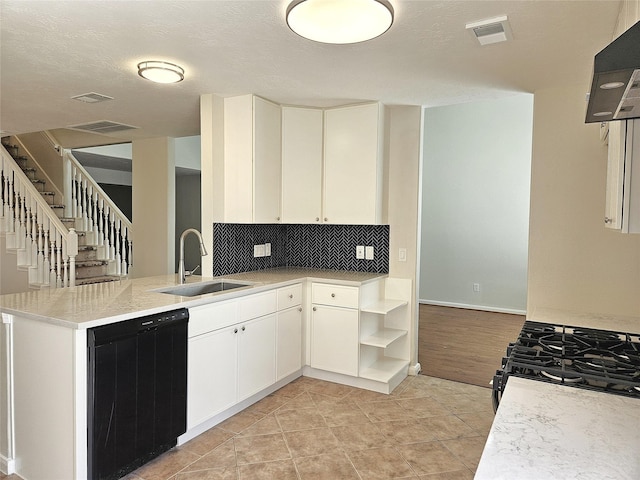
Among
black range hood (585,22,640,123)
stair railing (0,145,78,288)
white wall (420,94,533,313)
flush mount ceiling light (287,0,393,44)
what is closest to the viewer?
black range hood (585,22,640,123)

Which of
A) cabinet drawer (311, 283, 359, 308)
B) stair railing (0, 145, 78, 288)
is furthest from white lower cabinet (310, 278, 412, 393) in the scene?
stair railing (0, 145, 78, 288)

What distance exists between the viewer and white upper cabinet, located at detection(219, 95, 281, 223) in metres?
3.50

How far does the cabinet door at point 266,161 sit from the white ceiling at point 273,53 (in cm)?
16

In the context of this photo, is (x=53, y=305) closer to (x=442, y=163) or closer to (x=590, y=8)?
(x=590, y=8)

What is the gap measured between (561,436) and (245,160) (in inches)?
117

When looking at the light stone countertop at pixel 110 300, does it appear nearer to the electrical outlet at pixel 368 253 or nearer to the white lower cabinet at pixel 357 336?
the white lower cabinet at pixel 357 336

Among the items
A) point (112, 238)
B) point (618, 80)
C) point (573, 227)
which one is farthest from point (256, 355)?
point (112, 238)

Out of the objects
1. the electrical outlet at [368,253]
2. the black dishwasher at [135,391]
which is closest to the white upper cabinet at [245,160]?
the electrical outlet at [368,253]

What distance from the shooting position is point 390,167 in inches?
156

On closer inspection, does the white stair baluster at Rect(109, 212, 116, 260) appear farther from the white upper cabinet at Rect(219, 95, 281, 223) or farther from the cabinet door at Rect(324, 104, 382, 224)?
the cabinet door at Rect(324, 104, 382, 224)

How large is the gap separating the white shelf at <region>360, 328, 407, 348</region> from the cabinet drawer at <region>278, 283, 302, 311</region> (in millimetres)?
638

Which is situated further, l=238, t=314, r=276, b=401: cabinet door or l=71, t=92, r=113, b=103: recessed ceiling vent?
l=71, t=92, r=113, b=103: recessed ceiling vent

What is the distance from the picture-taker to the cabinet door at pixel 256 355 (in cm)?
301

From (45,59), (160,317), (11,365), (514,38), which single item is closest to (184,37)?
(45,59)
